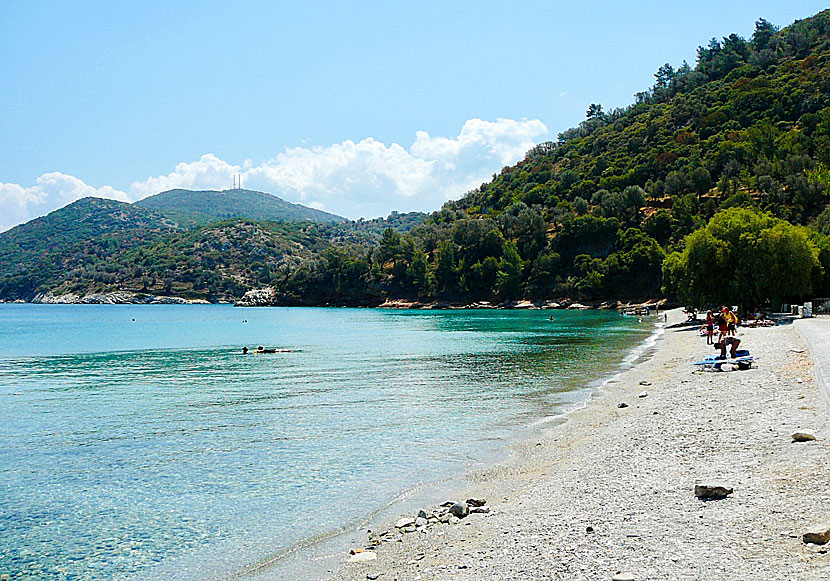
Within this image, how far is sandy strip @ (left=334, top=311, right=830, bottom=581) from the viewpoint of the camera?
7.79m

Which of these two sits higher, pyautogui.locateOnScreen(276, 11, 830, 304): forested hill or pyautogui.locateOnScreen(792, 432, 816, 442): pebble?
pyautogui.locateOnScreen(276, 11, 830, 304): forested hill

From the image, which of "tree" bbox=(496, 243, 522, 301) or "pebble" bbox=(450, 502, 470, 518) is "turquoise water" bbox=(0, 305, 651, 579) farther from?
"tree" bbox=(496, 243, 522, 301)

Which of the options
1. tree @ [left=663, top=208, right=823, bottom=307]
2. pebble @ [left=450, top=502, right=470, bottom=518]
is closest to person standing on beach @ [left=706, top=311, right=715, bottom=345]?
tree @ [left=663, top=208, right=823, bottom=307]

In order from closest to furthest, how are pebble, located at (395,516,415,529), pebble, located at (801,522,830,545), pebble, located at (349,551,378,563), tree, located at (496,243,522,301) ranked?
pebble, located at (801,522,830,545) → pebble, located at (349,551,378,563) → pebble, located at (395,516,415,529) → tree, located at (496,243,522,301)

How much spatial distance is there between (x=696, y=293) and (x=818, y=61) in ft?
409

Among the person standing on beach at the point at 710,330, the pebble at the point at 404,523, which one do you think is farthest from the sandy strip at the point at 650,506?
the person standing on beach at the point at 710,330

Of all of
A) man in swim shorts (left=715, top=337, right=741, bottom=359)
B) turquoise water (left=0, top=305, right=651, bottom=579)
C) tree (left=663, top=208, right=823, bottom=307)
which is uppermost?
tree (left=663, top=208, right=823, bottom=307)

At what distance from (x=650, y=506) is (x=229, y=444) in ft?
44.2

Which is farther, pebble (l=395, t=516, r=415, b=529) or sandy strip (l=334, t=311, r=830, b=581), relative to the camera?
pebble (l=395, t=516, r=415, b=529)

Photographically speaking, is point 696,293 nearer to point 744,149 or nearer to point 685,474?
point 685,474

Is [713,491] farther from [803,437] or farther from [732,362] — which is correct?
[732,362]

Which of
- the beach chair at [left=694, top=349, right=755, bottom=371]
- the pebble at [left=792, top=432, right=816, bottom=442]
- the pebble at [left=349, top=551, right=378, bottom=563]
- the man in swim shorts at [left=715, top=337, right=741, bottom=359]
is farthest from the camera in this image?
the man in swim shorts at [left=715, top=337, right=741, bottom=359]

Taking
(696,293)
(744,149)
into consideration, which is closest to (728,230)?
(696,293)

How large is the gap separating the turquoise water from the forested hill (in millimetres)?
85106
